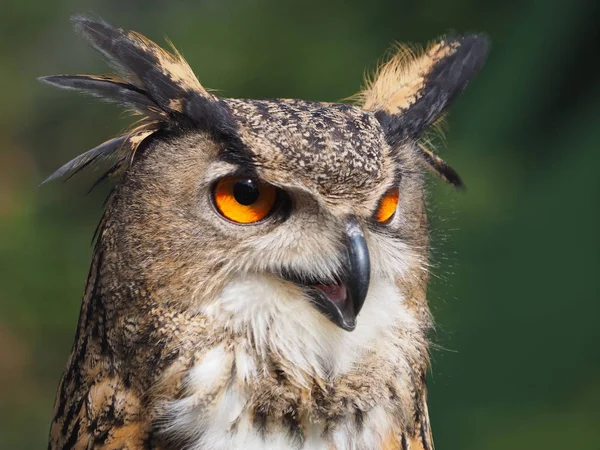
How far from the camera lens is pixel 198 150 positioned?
1320mm

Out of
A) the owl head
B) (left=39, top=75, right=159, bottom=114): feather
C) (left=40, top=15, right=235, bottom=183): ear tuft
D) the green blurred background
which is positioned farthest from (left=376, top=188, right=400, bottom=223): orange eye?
the green blurred background

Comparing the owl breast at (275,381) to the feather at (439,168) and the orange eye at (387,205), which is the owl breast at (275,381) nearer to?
the orange eye at (387,205)

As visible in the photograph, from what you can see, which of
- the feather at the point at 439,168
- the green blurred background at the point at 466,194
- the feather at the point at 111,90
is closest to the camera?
the feather at the point at 111,90

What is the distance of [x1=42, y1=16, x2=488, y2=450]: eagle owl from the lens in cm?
128

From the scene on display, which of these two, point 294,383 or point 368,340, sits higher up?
point 368,340

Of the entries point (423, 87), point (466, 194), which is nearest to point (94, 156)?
point (423, 87)

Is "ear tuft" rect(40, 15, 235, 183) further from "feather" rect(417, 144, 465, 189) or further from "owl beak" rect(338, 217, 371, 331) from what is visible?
"feather" rect(417, 144, 465, 189)

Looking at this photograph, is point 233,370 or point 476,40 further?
point 476,40

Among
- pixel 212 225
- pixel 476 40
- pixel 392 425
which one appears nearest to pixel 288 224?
pixel 212 225

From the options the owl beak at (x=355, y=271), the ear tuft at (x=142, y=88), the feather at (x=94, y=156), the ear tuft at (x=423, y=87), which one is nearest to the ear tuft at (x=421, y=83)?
the ear tuft at (x=423, y=87)

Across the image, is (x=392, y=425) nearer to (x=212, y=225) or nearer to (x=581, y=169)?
(x=212, y=225)

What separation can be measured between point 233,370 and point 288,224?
0.24 meters

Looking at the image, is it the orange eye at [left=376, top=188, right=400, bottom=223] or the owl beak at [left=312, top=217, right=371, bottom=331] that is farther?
the orange eye at [left=376, top=188, right=400, bottom=223]

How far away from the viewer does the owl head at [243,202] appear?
1280mm
